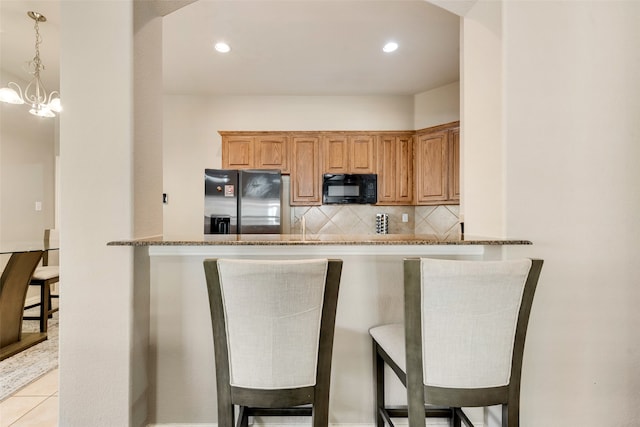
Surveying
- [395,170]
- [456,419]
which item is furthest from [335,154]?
[456,419]

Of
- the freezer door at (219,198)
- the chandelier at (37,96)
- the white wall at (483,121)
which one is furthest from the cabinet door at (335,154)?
the chandelier at (37,96)

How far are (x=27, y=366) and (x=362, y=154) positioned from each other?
3.80 metres

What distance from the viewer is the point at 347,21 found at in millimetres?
2537

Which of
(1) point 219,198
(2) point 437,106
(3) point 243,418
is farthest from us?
(2) point 437,106

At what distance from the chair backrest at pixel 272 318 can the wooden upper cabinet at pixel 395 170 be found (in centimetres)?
319

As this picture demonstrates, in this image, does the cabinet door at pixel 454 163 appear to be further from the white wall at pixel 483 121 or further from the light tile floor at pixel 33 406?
the light tile floor at pixel 33 406

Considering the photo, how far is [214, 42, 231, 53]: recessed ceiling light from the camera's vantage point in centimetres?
289

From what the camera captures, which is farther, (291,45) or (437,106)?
(437,106)

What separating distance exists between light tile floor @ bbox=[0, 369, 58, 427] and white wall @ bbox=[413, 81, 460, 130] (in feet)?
14.4

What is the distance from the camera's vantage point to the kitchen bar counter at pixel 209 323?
5.04 feet

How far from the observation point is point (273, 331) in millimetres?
1012

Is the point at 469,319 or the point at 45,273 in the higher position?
the point at 469,319

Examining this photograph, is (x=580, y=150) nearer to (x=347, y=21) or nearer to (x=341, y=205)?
(x=347, y=21)

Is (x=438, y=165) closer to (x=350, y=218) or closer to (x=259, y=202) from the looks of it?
(x=350, y=218)
